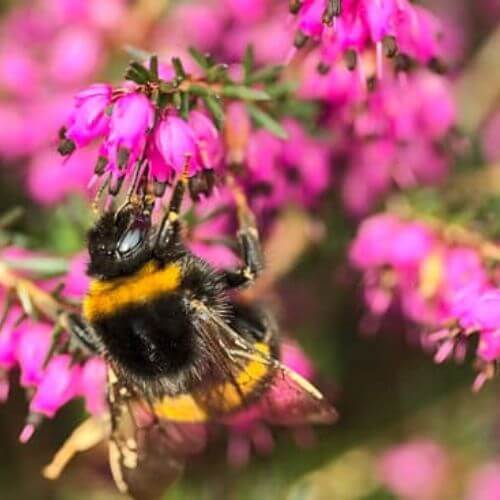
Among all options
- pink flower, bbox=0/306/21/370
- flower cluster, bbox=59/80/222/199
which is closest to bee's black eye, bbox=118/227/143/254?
flower cluster, bbox=59/80/222/199

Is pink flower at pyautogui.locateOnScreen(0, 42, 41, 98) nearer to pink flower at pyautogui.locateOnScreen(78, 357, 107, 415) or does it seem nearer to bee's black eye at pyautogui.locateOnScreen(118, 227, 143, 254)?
pink flower at pyautogui.locateOnScreen(78, 357, 107, 415)

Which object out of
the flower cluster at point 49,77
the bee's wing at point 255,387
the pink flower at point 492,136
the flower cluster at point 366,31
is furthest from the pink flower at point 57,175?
the pink flower at point 492,136

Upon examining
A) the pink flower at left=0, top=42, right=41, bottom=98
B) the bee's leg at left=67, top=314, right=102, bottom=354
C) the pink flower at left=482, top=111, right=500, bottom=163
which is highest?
the pink flower at left=0, top=42, right=41, bottom=98

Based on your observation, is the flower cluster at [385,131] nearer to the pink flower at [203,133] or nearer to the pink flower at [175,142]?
the pink flower at [203,133]

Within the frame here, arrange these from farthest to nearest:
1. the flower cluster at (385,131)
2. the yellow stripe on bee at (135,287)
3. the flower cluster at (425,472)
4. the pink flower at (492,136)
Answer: the pink flower at (492,136) < the flower cluster at (425,472) < the flower cluster at (385,131) < the yellow stripe on bee at (135,287)

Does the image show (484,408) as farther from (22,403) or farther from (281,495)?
(22,403)

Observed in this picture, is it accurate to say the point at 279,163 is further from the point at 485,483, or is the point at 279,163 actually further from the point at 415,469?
the point at 485,483

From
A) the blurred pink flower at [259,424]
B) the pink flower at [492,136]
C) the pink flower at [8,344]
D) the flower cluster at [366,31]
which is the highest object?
the flower cluster at [366,31]
